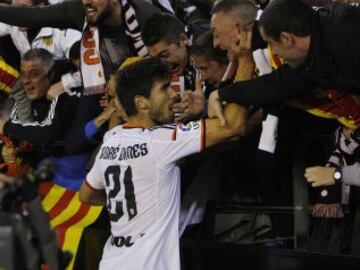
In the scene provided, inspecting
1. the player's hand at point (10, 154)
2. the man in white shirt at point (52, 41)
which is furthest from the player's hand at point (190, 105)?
the player's hand at point (10, 154)

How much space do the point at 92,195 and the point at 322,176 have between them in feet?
3.94

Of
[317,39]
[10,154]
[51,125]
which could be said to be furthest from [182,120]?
[10,154]

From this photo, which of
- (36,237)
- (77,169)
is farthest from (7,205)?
(77,169)

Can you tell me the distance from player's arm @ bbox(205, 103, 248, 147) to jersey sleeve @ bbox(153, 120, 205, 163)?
4cm

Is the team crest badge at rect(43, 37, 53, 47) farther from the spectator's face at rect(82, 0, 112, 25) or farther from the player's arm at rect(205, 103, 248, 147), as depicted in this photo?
the player's arm at rect(205, 103, 248, 147)

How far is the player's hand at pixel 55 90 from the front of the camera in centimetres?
547

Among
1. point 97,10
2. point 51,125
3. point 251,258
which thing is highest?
point 97,10

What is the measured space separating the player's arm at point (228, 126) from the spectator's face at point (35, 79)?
1.95m

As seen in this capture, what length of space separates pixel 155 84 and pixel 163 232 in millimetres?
714

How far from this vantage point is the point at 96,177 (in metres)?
4.14

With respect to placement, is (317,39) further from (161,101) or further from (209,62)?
(209,62)

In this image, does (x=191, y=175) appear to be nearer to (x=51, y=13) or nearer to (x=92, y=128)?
(x=92, y=128)

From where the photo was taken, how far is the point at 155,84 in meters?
3.88

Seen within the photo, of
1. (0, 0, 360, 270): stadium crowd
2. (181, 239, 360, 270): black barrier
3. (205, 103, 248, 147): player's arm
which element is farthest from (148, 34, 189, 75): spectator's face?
(181, 239, 360, 270): black barrier
